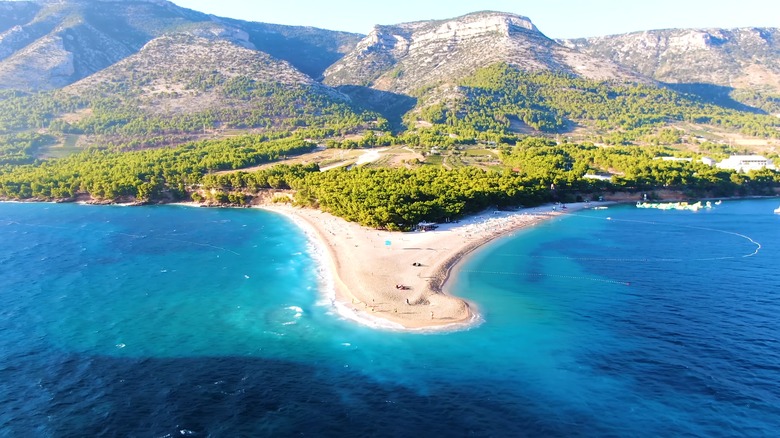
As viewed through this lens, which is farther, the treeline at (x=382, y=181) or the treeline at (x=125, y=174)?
the treeline at (x=125, y=174)

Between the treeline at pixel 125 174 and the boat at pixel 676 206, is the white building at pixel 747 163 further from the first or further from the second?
A: the treeline at pixel 125 174

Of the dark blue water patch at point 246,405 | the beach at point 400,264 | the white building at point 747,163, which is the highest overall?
the white building at point 747,163

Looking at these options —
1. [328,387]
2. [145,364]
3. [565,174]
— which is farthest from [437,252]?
Result: [565,174]

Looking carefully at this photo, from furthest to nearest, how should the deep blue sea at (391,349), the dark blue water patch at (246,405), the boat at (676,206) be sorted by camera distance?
the boat at (676,206) < the deep blue sea at (391,349) < the dark blue water patch at (246,405)

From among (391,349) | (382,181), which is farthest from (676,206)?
(391,349)

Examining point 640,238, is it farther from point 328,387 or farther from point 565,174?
point 328,387

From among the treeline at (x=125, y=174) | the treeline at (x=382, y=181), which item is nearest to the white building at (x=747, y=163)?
the treeline at (x=382, y=181)

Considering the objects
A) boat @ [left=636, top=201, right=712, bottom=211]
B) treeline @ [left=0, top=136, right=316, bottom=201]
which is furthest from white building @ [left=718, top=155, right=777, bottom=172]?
treeline @ [left=0, top=136, right=316, bottom=201]
